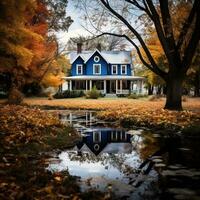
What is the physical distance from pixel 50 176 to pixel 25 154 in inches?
92.4

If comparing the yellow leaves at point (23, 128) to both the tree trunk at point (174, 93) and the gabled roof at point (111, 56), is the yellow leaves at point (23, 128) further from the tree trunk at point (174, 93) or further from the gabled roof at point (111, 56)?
the gabled roof at point (111, 56)

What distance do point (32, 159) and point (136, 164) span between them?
2.63 meters

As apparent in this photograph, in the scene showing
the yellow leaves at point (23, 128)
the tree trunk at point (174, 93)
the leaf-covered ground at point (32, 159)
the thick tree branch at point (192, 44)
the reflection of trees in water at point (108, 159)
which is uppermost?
the thick tree branch at point (192, 44)

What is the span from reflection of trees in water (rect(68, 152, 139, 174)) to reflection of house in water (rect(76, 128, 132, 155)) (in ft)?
1.86

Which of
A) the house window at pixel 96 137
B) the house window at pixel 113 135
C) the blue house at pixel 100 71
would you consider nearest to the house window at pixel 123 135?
the house window at pixel 113 135

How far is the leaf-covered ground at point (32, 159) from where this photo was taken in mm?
7016

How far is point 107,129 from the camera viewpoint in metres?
17.5

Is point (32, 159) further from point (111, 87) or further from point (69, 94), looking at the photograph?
point (111, 87)

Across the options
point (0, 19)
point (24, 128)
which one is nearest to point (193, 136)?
point (24, 128)

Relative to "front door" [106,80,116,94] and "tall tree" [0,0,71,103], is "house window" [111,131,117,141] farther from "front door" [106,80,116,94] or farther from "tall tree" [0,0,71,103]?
"front door" [106,80,116,94]

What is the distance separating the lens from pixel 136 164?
10.2 m

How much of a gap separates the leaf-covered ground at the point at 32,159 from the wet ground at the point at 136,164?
42 centimetres

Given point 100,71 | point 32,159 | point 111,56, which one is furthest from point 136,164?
point 111,56

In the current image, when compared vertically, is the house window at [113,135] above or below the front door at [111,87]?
below
